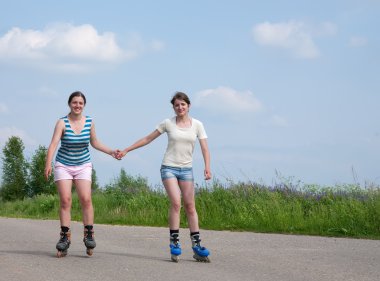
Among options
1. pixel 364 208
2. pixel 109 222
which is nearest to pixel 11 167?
pixel 109 222

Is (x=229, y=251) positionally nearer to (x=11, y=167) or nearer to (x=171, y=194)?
(x=171, y=194)

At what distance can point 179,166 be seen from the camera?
881 cm

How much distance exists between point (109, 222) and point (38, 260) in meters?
10.2

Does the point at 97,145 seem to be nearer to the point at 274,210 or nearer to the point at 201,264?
→ the point at 201,264

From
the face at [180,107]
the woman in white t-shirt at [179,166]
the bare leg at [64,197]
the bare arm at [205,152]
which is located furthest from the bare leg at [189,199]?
the bare leg at [64,197]

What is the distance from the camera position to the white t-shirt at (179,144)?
8.82m

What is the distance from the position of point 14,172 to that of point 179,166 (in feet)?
218

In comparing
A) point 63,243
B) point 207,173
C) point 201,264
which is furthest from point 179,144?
point 63,243

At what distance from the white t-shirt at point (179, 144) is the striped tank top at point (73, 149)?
1.12m

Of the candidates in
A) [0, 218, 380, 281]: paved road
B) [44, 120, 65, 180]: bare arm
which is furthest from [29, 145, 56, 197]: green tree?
[44, 120, 65, 180]: bare arm

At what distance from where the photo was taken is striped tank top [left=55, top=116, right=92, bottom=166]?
29.7 feet

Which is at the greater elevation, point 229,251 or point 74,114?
point 74,114

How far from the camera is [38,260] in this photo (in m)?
8.87

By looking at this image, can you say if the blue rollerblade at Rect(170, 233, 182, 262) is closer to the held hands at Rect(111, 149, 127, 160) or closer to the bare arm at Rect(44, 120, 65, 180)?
the held hands at Rect(111, 149, 127, 160)
